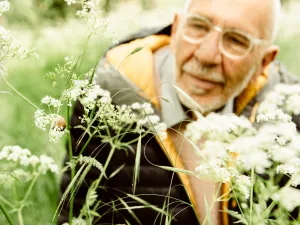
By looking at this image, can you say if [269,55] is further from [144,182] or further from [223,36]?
[144,182]

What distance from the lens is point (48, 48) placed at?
466cm

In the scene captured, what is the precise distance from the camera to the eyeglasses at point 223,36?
1.89 metres

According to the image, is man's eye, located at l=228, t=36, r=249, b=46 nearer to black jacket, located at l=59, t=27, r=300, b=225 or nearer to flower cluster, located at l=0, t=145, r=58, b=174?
black jacket, located at l=59, t=27, r=300, b=225

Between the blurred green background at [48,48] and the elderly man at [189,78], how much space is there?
0.25m

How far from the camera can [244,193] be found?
0.77 metres

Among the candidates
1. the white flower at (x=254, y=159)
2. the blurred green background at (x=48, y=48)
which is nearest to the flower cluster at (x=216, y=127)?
the white flower at (x=254, y=159)

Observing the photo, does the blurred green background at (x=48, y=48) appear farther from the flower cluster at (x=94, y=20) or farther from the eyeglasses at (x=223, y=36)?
the flower cluster at (x=94, y=20)

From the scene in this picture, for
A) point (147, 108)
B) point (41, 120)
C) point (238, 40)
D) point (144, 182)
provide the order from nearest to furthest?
point (41, 120) < point (147, 108) < point (238, 40) < point (144, 182)

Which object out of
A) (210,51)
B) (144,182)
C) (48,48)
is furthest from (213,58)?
(48,48)

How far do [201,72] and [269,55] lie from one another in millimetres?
426

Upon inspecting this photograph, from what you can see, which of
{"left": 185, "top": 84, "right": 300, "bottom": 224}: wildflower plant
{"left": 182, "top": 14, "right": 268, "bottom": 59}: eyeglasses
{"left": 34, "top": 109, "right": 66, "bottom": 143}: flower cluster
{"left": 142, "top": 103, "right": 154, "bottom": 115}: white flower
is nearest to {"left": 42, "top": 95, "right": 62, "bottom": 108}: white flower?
{"left": 34, "top": 109, "right": 66, "bottom": 143}: flower cluster

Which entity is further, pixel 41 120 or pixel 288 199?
pixel 288 199

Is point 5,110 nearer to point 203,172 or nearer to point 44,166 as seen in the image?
point 44,166

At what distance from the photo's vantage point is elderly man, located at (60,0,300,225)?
1.86 meters
